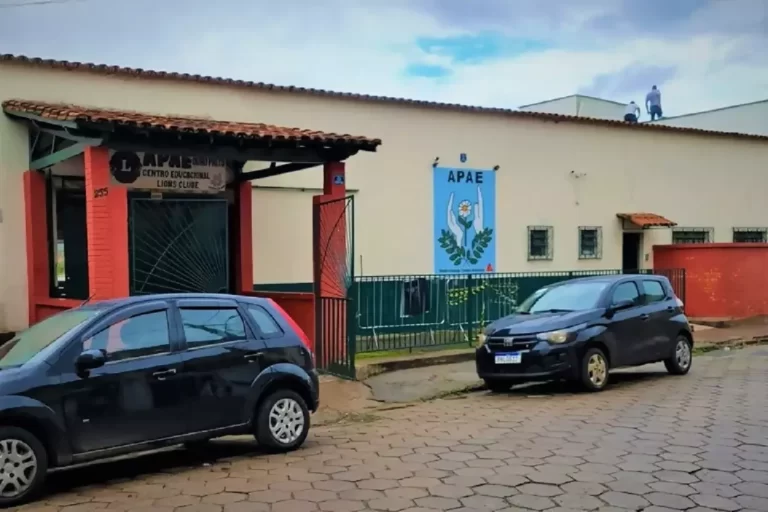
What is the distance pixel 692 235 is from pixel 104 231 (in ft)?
59.6

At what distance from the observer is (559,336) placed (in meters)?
10.6

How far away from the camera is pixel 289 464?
23.2 ft

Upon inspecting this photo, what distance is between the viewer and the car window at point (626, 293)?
11.6m

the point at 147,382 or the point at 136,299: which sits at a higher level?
the point at 136,299

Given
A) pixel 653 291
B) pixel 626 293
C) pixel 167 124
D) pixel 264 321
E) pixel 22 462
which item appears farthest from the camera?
pixel 653 291

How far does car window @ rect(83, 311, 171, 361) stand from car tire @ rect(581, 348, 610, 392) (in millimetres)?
5939

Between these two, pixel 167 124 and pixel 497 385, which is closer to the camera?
pixel 167 124

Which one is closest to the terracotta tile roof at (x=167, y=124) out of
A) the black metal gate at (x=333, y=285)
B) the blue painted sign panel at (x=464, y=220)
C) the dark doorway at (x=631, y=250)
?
the black metal gate at (x=333, y=285)

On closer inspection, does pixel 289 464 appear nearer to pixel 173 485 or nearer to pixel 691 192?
pixel 173 485

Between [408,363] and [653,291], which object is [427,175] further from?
[653,291]

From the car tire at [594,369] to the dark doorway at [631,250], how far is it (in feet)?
38.6

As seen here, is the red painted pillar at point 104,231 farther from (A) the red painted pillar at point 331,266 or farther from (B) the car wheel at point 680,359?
(B) the car wheel at point 680,359

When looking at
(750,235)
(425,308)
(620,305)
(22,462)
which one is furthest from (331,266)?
(750,235)

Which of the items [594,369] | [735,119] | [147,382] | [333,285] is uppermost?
[735,119]
